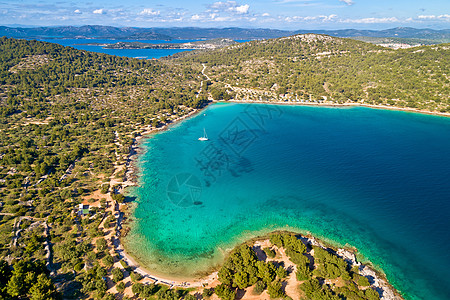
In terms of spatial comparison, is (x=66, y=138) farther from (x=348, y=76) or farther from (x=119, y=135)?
(x=348, y=76)

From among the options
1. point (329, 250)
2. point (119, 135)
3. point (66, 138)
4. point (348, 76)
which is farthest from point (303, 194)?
point (348, 76)

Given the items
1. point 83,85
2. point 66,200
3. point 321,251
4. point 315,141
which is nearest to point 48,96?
point 83,85

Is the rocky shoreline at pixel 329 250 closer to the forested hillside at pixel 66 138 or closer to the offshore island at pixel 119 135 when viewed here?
the offshore island at pixel 119 135

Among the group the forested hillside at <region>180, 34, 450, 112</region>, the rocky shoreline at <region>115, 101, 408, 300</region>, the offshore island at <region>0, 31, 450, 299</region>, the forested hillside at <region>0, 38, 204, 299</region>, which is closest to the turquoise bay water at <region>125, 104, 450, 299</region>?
the rocky shoreline at <region>115, 101, 408, 300</region>

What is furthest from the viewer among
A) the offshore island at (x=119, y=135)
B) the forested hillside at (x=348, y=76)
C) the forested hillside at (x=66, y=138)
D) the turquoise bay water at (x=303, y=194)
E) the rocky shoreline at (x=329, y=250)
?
the forested hillside at (x=348, y=76)

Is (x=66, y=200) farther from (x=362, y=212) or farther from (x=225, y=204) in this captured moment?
(x=362, y=212)

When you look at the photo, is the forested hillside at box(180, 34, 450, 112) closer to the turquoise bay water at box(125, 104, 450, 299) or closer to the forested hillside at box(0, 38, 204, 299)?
the turquoise bay water at box(125, 104, 450, 299)

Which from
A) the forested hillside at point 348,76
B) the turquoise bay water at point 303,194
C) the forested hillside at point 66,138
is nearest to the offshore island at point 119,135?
the forested hillside at point 66,138
